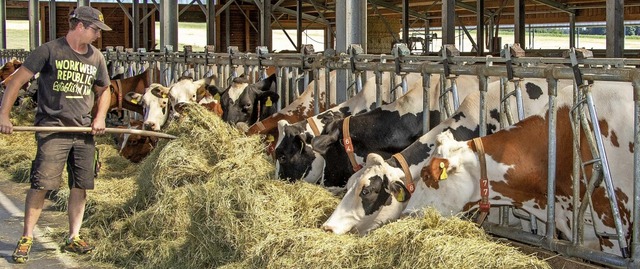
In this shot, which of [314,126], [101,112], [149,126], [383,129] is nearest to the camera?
[101,112]

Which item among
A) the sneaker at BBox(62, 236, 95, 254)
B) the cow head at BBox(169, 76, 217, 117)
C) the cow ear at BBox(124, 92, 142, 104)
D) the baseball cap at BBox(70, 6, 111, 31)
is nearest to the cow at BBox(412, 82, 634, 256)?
the sneaker at BBox(62, 236, 95, 254)

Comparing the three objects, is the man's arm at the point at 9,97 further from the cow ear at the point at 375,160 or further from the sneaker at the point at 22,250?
the cow ear at the point at 375,160

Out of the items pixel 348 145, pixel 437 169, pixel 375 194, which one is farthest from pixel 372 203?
pixel 348 145

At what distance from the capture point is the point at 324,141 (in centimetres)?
766

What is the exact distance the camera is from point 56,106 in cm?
732

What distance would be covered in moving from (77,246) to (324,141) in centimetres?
217

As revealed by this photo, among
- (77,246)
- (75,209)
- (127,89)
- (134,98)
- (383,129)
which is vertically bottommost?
(77,246)

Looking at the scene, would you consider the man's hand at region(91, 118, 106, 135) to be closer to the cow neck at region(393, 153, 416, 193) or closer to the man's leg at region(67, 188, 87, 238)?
the man's leg at region(67, 188, 87, 238)

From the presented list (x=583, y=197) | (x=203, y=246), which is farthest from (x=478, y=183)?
(x=203, y=246)

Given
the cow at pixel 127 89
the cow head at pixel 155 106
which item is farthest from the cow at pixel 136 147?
the cow at pixel 127 89

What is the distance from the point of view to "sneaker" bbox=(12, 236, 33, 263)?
699 cm

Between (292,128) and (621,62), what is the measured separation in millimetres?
3200

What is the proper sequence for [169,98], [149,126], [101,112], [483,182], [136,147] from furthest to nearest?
[136,147] → [169,98] → [149,126] → [101,112] → [483,182]

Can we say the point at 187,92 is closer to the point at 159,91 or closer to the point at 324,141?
the point at 159,91
